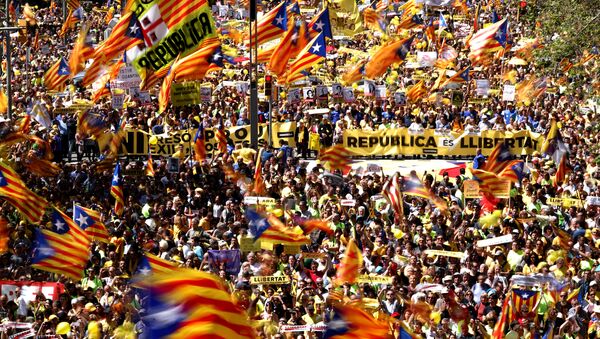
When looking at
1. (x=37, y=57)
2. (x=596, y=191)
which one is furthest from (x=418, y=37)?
(x=596, y=191)

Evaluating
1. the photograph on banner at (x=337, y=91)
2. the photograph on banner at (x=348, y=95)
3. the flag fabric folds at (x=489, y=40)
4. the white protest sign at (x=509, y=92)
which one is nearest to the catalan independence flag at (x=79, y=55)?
the photograph on banner at (x=337, y=91)

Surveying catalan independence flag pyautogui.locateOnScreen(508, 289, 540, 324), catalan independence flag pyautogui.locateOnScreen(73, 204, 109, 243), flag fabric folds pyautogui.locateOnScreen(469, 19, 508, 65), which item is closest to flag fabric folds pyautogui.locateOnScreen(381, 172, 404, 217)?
catalan independence flag pyautogui.locateOnScreen(73, 204, 109, 243)

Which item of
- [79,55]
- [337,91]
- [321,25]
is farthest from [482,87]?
[79,55]

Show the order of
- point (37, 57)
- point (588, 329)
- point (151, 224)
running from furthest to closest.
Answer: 1. point (37, 57)
2. point (151, 224)
3. point (588, 329)

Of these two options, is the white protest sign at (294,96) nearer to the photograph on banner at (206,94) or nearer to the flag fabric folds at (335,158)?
the photograph on banner at (206,94)

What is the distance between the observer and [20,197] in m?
25.1

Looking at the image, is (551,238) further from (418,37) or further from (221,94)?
(418,37)

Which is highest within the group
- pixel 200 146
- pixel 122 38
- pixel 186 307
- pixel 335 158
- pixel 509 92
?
pixel 122 38

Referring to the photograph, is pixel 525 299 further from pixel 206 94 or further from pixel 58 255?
pixel 206 94

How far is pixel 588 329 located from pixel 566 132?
16759 millimetres

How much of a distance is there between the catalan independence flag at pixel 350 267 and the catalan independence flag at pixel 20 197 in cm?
565

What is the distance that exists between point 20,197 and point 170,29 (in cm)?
624

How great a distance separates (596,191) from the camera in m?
29.6

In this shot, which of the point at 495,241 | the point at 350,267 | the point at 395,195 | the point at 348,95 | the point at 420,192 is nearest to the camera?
the point at 350,267
